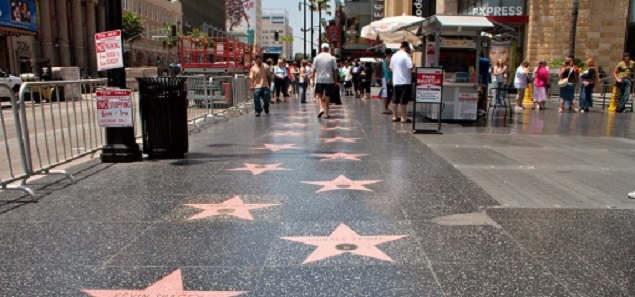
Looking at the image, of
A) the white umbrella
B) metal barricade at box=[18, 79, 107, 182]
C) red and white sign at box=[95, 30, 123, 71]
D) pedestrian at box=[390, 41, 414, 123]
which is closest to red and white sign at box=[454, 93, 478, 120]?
pedestrian at box=[390, 41, 414, 123]

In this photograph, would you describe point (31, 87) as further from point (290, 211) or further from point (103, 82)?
point (290, 211)

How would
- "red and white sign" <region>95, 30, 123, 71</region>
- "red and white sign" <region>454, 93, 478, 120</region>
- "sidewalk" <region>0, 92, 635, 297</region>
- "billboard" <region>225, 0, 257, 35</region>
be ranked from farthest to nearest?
"billboard" <region>225, 0, 257, 35</region>
"red and white sign" <region>454, 93, 478, 120</region>
"red and white sign" <region>95, 30, 123, 71</region>
"sidewalk" <region>0, 92, 635, 297</region>

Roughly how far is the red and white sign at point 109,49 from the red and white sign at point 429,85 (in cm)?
590

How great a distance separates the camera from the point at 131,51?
269 feet

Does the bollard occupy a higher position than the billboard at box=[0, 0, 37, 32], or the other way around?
the billboard at box=[0, 0, 37, 32]

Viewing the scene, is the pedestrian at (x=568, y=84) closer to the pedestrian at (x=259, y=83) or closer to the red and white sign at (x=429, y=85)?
the red and white sign at (x=429, y=85)

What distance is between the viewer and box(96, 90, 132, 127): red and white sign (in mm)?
7523

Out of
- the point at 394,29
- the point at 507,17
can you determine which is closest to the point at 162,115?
the point at 394,29

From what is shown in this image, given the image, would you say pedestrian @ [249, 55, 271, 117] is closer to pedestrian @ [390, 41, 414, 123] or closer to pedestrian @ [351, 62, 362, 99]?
pedestrian @ [390, 41, 414, 123]

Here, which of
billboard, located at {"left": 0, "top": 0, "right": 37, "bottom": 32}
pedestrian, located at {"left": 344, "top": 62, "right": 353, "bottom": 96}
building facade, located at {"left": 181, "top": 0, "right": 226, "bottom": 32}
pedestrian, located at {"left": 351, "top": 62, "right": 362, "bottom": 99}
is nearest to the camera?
pedestrian, located at {"left": 351, "top": 62, "right": 362, "bottom": 99}

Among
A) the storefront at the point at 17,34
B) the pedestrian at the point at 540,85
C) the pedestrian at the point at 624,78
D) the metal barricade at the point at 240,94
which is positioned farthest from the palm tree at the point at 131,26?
the pedestrian at the point at 624,78

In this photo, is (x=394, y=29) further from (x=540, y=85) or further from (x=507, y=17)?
(x=507, y=17)

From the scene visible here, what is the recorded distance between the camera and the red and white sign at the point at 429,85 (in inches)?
423

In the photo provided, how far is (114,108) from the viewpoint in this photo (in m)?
7.57
